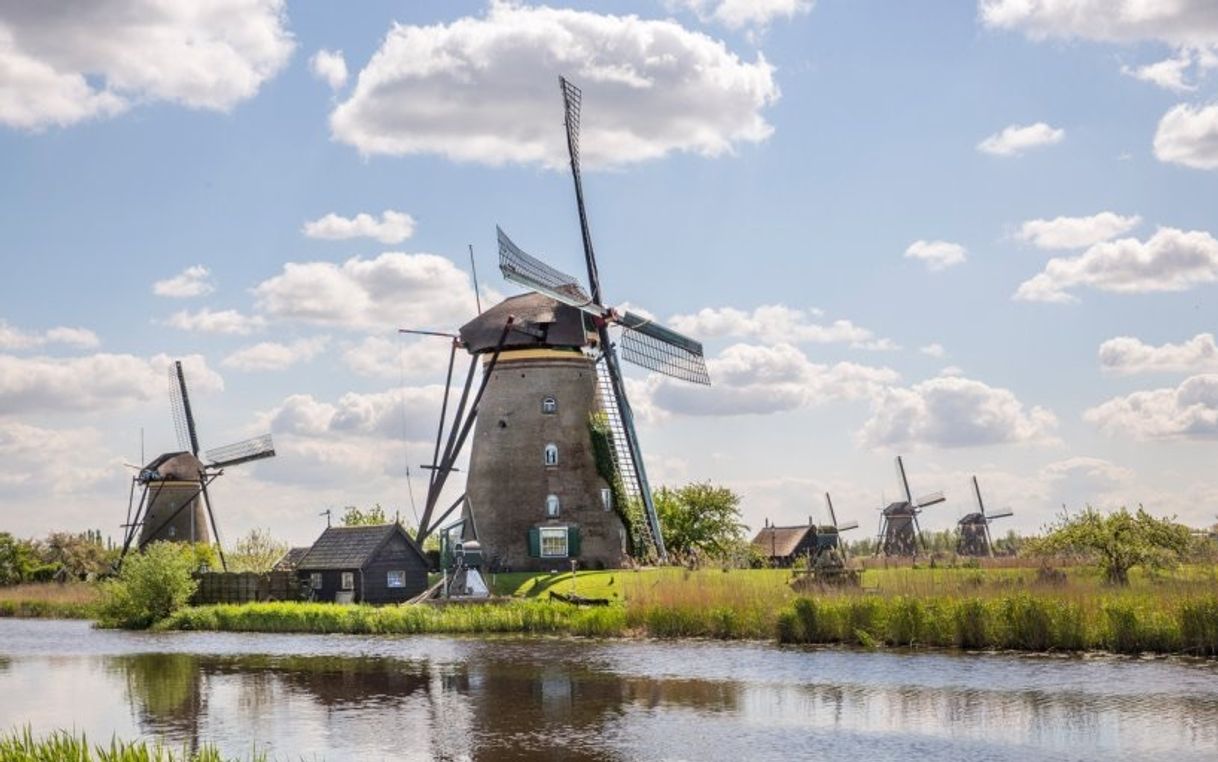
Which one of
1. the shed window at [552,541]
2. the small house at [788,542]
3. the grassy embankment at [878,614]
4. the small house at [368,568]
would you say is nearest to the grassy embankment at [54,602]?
the small house at [368,568]

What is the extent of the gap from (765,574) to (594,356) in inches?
390

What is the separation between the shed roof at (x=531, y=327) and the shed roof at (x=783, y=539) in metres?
21.2

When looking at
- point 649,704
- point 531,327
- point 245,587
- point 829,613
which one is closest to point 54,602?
point 245,587

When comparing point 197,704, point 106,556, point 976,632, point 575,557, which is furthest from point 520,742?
point 106,556

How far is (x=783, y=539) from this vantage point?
→ 61656mm

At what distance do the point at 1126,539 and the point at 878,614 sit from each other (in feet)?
23.4

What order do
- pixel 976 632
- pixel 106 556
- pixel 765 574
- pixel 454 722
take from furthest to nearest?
pixel 106 556 < pixel 765 574 < pixel 976 632 < pixel 454 722

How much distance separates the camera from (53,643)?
3391 cm

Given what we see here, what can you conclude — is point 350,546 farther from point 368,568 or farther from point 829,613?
point 829,613

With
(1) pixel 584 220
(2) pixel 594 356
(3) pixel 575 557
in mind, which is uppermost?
(1) pixel 584 220

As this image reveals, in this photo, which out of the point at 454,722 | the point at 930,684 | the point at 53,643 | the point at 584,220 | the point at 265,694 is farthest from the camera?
the point at 584,220

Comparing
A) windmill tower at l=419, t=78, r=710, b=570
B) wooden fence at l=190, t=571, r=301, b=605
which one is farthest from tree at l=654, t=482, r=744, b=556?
wooden fence at l=190, t=571, r=301, b=605

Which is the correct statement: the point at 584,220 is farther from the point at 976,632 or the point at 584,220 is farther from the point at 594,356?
the point at 976,632

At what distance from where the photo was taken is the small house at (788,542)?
60188 millimetres
